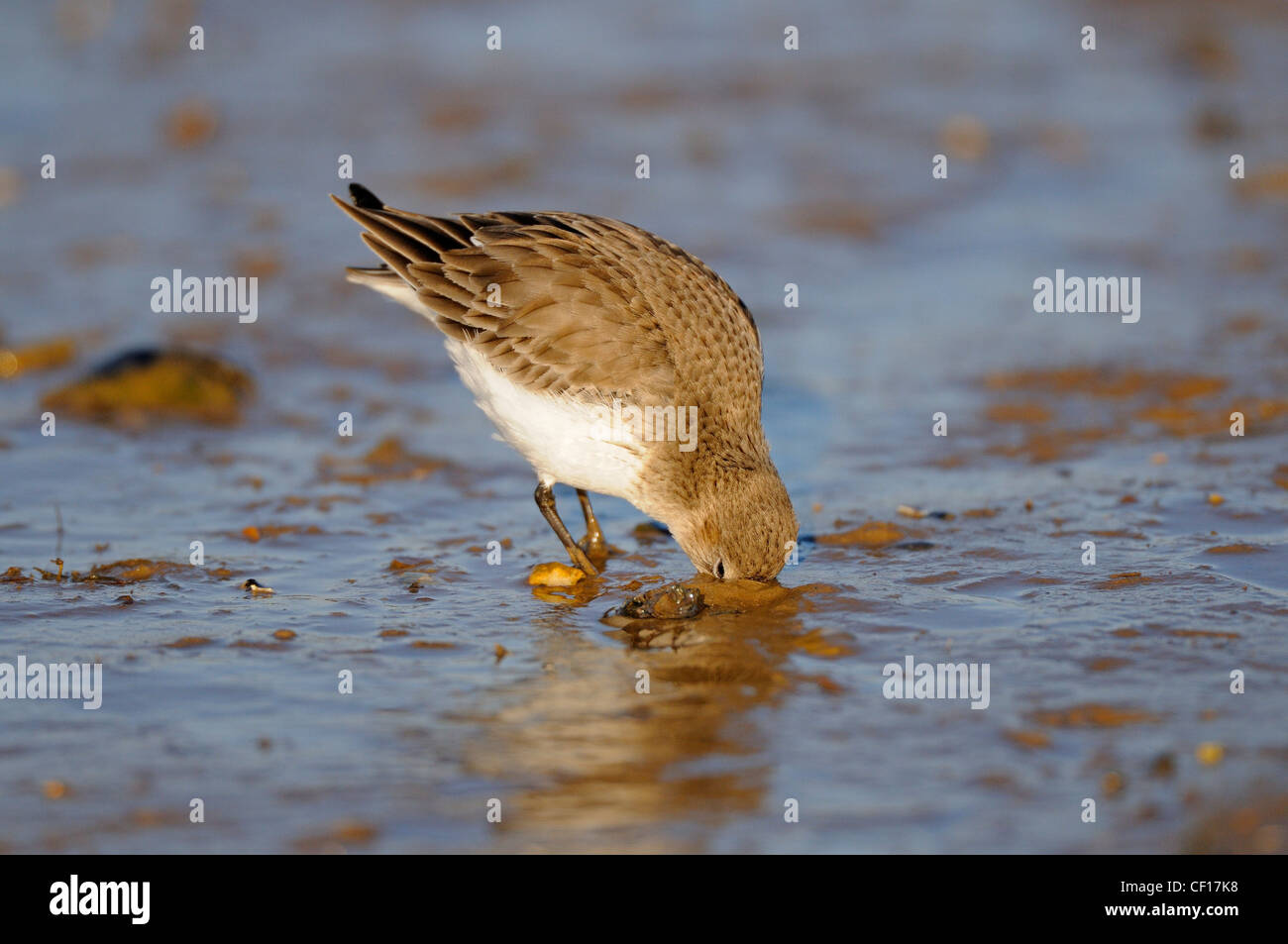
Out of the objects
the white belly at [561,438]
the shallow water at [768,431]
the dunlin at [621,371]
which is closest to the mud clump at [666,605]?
the shallow water at [768,431]

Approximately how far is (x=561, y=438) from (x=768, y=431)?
2527 mm

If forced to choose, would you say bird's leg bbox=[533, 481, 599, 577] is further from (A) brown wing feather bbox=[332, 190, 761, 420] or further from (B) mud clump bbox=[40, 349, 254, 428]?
(B) mud clump bbox=[40, 349, 254, 428]

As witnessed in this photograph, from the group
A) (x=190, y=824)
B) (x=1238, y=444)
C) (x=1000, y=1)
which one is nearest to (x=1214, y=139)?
(x=1000, y=1)

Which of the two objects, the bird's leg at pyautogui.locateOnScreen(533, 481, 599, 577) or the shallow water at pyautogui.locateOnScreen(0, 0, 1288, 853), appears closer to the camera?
the shallow water at pyautogui.locateOnScreen(0, 0, 1288, 853)

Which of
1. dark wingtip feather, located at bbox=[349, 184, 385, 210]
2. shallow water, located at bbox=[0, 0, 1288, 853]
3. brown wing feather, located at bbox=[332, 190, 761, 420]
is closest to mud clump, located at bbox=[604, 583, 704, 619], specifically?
shallow water, located at bbox=[0, 0, 1288, 853]

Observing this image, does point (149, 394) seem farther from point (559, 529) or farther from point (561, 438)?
point (561, 438)

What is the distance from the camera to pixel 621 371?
22.2ft

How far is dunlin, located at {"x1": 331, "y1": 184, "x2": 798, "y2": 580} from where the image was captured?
6.68 m

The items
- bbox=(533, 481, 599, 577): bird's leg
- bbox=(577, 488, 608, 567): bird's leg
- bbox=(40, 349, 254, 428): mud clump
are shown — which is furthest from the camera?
bbox=(40, 349, 254, 428): mud clump

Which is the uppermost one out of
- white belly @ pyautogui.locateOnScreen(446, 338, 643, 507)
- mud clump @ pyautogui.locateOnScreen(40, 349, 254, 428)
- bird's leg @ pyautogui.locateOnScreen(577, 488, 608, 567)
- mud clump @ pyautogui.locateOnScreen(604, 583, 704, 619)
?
mud clump @ pyautogui.locateOnScreen(40, 349, 254, 428)

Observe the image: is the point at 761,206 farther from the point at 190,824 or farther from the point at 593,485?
the point at 190,824

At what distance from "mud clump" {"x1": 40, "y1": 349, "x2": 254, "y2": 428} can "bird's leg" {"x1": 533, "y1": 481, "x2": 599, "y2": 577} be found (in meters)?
2.82

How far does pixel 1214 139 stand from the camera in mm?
13531

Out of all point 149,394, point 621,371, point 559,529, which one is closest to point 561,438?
point 621,371
